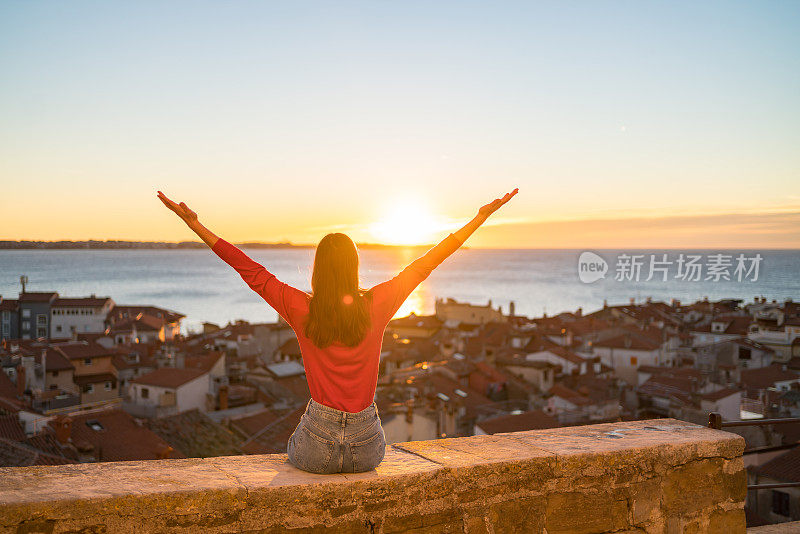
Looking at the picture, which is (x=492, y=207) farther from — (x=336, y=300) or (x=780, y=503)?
(x=780, y=503)

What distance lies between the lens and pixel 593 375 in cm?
3127

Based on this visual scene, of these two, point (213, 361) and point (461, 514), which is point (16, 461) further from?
point (213, 361)

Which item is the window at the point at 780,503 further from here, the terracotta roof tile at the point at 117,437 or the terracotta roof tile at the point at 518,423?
the terracotta roof tile at the point at 117,437

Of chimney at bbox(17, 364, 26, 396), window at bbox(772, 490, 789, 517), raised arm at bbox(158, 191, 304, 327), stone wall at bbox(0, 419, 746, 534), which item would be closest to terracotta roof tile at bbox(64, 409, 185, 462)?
chimney at bbox(17, 364, 26, 396)

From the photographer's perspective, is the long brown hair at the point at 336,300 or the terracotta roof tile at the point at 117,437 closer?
the long brown hair at the point at 336,300

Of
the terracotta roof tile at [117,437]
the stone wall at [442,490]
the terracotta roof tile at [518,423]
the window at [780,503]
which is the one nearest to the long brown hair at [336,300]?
the stone wall at [442,490]

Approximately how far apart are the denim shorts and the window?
13674 millimetres

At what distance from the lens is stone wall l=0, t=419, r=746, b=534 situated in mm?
2273

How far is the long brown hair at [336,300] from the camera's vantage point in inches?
101

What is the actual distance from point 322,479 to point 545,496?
1.07 meters

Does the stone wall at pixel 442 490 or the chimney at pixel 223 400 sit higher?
the stone wall at pixel 442 490

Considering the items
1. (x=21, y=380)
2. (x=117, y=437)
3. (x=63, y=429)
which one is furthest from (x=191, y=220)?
(x=21, y=380)

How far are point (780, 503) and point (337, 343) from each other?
1418 cm

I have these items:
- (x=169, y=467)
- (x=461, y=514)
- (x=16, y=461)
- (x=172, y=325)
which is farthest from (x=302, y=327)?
(x=172, y=325)
